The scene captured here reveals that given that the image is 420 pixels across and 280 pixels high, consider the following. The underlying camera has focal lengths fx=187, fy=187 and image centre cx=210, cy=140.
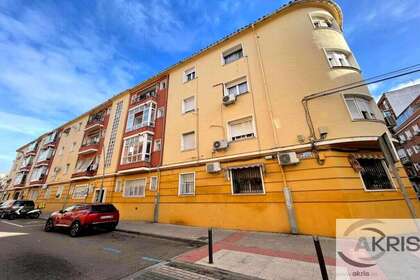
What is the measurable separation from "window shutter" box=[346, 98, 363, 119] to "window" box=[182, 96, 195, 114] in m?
9.59

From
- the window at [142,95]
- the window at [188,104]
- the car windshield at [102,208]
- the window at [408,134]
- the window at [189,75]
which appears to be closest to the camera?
the car windshield at [102,208]

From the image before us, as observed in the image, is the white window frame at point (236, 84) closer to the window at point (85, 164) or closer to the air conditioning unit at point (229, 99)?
the air conditioning unit at point (229, 99)

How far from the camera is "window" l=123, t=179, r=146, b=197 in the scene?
14562 mm

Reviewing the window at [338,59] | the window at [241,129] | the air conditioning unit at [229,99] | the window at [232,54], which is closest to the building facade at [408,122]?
the window at [338,59]

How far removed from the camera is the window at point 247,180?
9.88m

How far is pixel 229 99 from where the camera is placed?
471 inches

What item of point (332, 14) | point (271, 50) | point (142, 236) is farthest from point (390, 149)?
point (332, 14)

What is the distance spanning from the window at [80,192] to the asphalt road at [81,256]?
34.9 feet

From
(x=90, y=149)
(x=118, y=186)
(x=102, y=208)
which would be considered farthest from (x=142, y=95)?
(x=102, y=208)

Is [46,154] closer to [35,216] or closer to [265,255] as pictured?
[35,216]

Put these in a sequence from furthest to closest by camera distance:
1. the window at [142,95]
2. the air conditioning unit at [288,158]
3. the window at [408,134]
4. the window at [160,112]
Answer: the window at [408,134]
the window at [142,95]
the window at [160,112]
the air conditioning unit at [288,158]

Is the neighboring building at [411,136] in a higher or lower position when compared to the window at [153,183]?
higher

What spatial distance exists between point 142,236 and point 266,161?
7.45 m

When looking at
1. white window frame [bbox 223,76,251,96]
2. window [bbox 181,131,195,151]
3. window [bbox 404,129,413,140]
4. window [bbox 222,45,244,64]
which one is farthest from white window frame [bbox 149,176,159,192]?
window [bbox 404,129,413,140]
